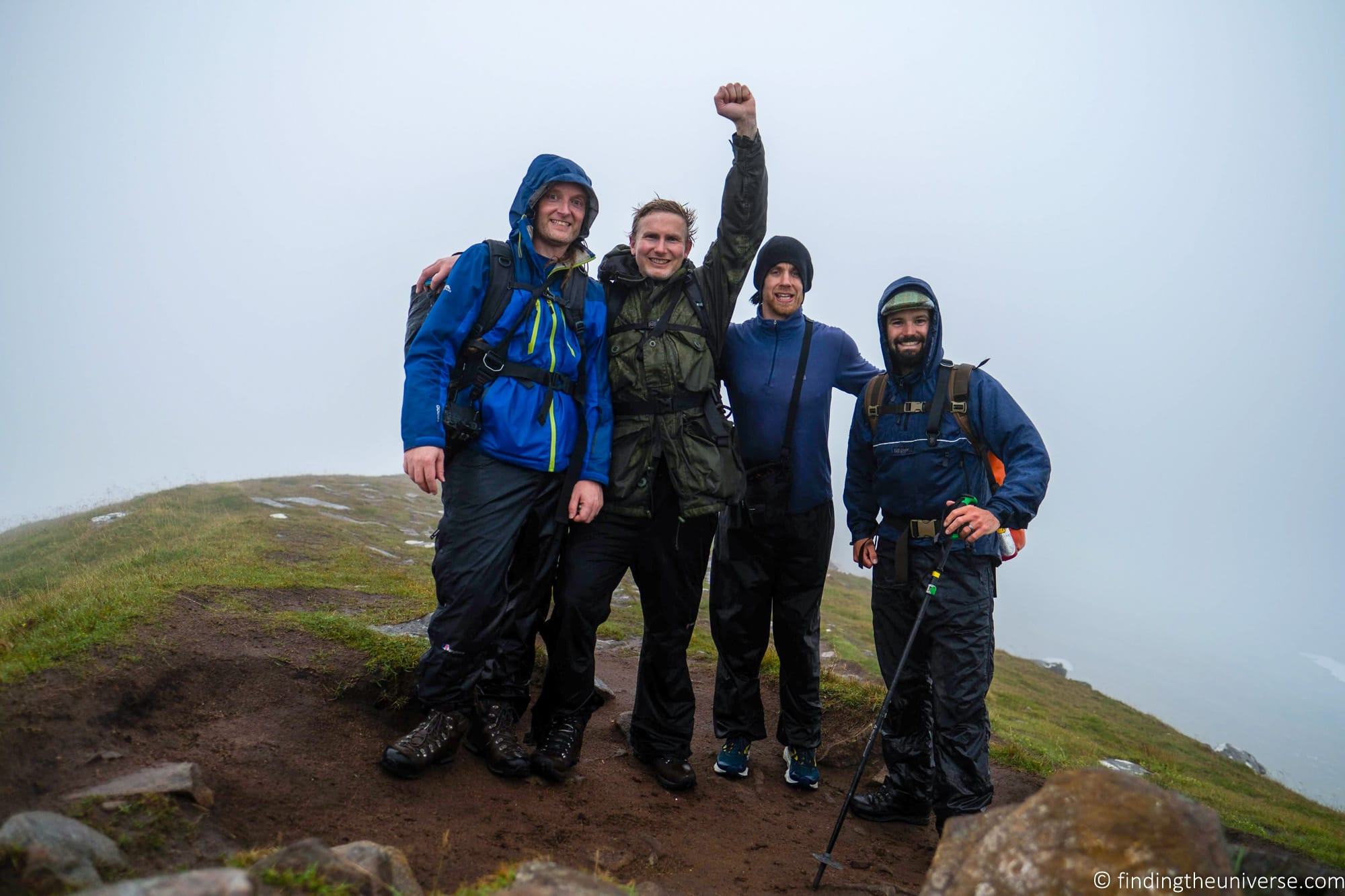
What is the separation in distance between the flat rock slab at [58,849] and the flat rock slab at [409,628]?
4936 millimetres

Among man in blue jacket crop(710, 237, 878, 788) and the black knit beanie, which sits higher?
the black knit beanie

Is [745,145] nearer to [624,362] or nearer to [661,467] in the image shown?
[624,362]

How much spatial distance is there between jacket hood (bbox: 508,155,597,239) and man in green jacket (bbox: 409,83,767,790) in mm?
698

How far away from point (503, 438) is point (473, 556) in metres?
0.97

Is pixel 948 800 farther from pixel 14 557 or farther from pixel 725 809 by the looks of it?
pixel 14 557


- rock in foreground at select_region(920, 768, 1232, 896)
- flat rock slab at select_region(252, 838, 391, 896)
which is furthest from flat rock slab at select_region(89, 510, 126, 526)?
rock in foreground at select_region(920, 768, 1232, 896)

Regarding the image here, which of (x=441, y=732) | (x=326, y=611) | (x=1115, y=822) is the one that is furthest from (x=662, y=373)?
(x=326, y=611)

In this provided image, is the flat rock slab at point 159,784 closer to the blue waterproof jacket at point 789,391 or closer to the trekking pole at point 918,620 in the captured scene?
the trekking pole at point 918,620

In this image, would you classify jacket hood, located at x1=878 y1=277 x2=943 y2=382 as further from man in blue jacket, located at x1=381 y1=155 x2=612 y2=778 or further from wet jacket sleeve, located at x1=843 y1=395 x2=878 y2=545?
man in blue jacket, located at x1=381 y1=155 x2=612 y2=778

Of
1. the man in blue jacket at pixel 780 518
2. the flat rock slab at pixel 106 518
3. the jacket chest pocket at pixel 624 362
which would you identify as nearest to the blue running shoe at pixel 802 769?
the man in blue jacket at pixel 780 518

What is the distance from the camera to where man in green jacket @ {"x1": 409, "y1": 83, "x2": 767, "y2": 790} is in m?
6.37

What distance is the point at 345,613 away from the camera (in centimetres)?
978

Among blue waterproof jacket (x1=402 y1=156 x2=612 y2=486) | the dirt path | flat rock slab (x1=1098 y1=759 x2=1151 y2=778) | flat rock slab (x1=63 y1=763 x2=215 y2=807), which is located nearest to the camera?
flat rock slab (x1=63 y1=763 x2=215 y2=807)

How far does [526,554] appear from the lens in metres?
6.53
